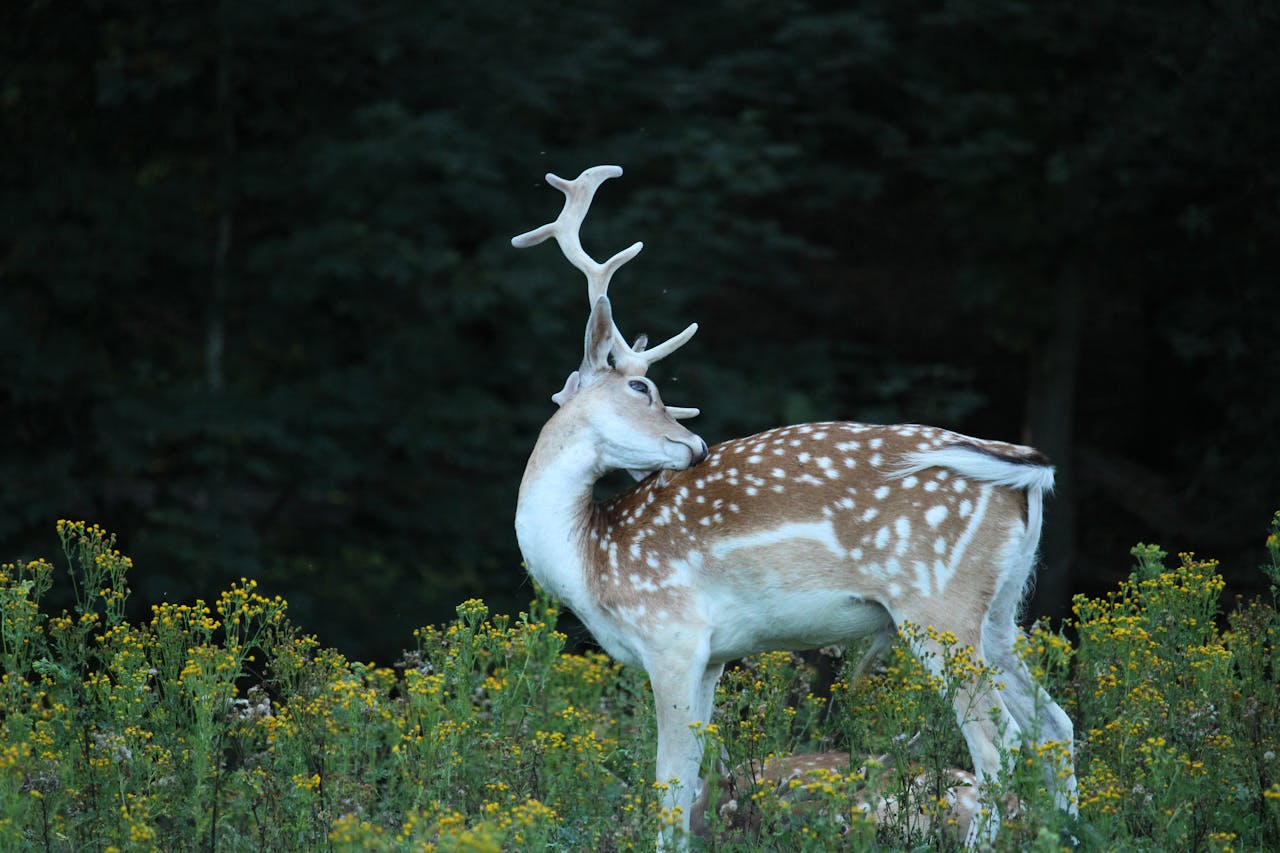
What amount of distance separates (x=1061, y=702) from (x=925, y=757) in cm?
155

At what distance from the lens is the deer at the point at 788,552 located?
15.9ft

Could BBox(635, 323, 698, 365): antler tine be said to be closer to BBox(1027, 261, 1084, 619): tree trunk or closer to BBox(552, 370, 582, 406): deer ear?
BBox(552, 370, 582, 406): deer ear

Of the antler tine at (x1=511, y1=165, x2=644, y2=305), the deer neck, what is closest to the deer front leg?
the deer neck

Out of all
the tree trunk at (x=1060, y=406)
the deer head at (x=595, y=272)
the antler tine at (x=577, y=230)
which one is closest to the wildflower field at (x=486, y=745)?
the deer head at (x=595, y=272)

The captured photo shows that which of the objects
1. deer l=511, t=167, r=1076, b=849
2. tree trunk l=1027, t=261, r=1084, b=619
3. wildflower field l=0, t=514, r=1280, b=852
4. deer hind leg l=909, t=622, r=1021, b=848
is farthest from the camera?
tree trunk l=1027, t=261, r=1084, b=619

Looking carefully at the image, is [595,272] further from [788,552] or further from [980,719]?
[980,719]

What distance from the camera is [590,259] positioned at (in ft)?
18.7

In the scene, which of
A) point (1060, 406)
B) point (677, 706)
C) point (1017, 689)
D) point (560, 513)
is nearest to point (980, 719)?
point (1017, 689)

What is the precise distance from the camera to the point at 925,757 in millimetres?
4434

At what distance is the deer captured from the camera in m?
4.83

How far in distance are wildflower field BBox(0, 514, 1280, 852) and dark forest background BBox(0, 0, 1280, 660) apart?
625 centimetres

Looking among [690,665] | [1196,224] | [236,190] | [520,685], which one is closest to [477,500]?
[236,190]

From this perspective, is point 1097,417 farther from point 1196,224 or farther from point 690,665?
point 690,665

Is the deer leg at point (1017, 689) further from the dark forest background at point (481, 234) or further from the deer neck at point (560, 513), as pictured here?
the dark forest background at point (481, 234)
